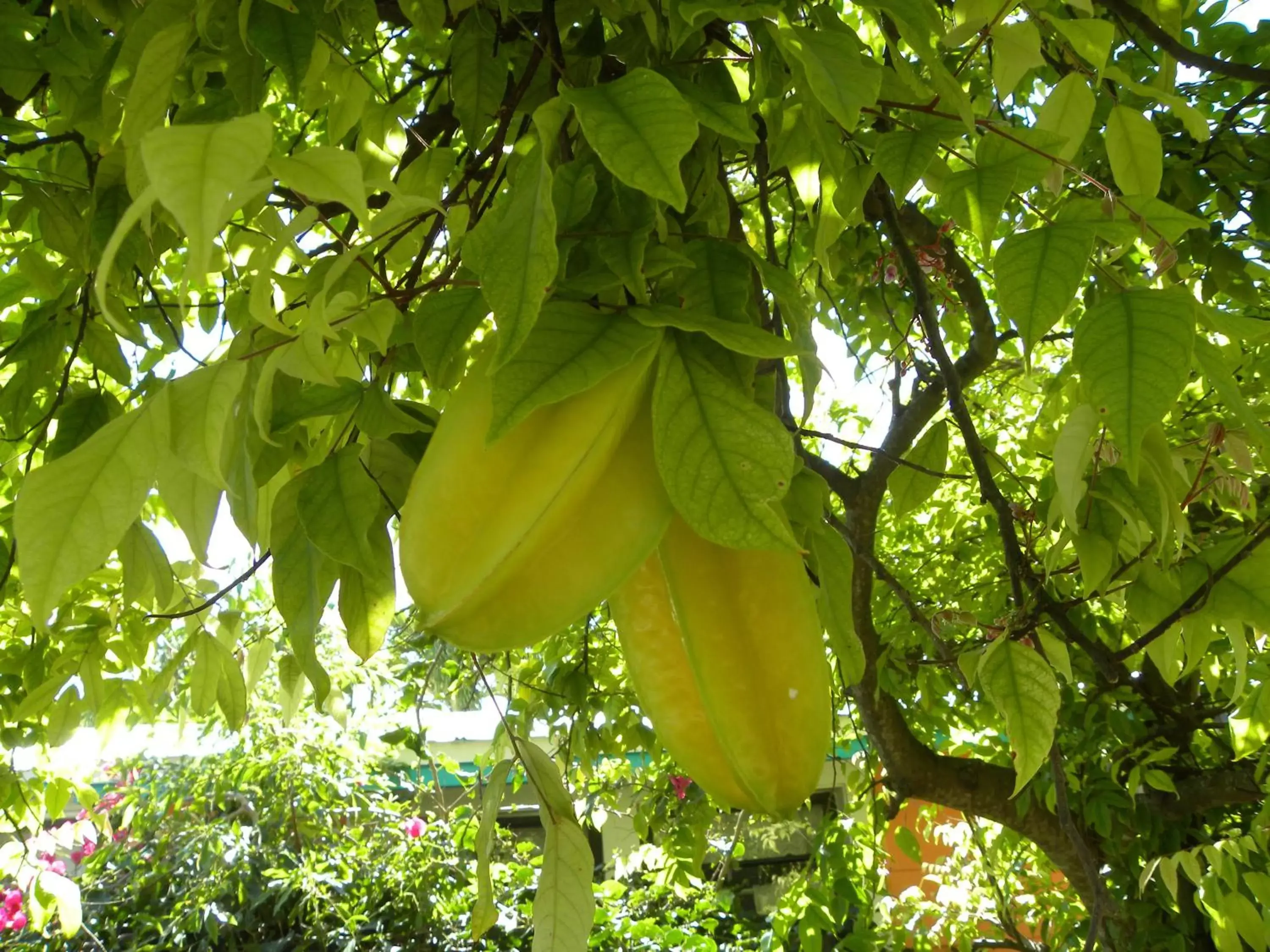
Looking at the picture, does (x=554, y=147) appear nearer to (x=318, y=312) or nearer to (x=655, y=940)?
(x=318, y=312)

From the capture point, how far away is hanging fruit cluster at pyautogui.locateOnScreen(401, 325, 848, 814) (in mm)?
521

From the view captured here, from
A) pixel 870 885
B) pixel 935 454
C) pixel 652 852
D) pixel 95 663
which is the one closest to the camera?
pixel 935 454

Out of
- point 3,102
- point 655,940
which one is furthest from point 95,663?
point 655,940

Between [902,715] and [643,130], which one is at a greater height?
[902,715]

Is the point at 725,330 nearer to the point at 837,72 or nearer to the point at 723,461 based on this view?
the point at 723,461

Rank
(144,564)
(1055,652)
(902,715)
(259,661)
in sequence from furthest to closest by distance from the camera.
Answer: (902,715) < (259,661) < (1055,652) < (144,564)

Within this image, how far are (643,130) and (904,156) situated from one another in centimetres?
29

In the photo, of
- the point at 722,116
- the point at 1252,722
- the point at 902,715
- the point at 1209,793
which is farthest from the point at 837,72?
the point at 1209,793

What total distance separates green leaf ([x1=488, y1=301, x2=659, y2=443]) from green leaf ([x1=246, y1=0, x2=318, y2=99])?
399 mm

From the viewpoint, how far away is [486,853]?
2.51ft

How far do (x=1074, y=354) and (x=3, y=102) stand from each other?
4.71 feet

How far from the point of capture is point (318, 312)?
1.79 ft

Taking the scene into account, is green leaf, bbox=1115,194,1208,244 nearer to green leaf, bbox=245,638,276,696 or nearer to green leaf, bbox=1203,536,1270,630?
green leaf, bbox=1203,536,1270,630

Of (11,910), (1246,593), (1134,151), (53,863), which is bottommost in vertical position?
(1246,593)
